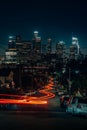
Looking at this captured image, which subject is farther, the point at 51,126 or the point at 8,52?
the point at 8,52

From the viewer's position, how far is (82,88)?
70812mm

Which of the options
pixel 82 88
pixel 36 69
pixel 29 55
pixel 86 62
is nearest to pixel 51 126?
pixel 82 88

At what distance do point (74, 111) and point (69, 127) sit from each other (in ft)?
32.9

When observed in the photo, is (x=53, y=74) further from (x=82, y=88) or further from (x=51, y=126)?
(x=51, y=126)

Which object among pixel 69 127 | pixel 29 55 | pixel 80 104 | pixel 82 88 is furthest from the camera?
pixel 29 55

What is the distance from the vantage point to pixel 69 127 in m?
22.9

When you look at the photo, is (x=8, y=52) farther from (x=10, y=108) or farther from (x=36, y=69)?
(x=10, y=108)

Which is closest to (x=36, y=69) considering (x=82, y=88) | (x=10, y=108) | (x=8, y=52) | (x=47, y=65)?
(x=47, y=65)

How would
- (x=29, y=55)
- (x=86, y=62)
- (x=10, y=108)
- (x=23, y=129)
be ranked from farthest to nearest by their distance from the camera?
(x=29, y=55), (x=86, y=62), (x=10, y=108), (x=23, y=129)

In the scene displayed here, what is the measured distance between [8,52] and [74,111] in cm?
16307

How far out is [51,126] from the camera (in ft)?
75.9

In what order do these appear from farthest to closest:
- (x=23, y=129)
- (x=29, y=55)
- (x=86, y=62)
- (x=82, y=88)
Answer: (x=29, y=55), (x=86, y=62), (x=82, y=88), (x=23, y=129)

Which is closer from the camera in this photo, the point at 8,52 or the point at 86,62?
the point at 86,62

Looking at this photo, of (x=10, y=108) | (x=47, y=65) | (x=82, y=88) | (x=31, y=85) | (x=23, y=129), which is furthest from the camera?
(x=47, y=65)
